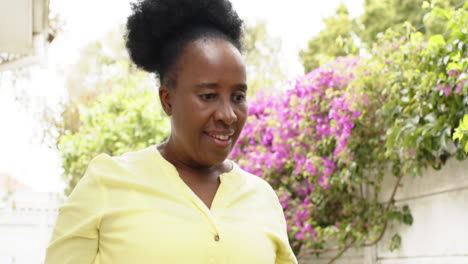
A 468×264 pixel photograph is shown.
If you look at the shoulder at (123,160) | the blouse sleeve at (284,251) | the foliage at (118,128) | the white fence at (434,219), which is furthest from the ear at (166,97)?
the foliage at (118,128)

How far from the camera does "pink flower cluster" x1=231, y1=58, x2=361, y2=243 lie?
4805 millimetres

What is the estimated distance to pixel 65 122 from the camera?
14.1 meters

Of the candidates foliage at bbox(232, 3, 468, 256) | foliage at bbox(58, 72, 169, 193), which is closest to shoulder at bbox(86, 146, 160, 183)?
foliage at bbox(232, 3, 468, 256)

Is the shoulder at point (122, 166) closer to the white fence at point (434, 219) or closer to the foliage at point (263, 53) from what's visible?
the white fence at point (434, 219)

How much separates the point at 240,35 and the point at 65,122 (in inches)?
504

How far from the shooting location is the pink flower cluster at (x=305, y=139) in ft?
15.8

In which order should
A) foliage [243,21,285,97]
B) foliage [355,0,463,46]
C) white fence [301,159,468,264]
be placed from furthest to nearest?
foliage [243,21,285,97], foliage [355,0,463,46], white fence [301,159,468,264]

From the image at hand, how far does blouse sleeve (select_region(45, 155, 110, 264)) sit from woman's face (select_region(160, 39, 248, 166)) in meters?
0.27

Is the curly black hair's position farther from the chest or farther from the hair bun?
the chest

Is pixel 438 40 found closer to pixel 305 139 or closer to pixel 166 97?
pixel 305 139

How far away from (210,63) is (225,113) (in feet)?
0.46

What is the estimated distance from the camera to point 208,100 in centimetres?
160

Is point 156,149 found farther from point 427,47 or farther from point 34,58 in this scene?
point 34,58

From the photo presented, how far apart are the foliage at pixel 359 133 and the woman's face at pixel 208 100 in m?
1.98
